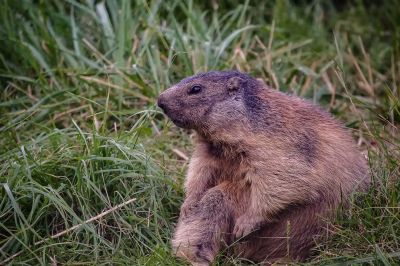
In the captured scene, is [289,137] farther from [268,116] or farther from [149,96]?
[149,96]

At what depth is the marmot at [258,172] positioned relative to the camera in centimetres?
492

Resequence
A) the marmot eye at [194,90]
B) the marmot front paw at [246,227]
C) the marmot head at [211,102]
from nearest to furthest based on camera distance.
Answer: the marmot front paw at [246,227] < the marmot head at [211,102] < the marmot eye at [194,90]

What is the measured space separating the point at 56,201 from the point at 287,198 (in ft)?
4.76

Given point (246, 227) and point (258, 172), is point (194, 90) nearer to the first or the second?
point (258, 172)

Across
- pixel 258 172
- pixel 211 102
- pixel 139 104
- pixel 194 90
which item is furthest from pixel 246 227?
pixel 139 104

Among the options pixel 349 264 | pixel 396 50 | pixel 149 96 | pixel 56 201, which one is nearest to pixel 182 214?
pixel 56 201

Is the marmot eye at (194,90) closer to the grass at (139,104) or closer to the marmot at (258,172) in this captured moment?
the marmot at (258,172)

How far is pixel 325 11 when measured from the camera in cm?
885

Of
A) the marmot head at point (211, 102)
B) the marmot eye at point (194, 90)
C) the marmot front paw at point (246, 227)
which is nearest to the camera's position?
the marmot front paw at point (246, 227)

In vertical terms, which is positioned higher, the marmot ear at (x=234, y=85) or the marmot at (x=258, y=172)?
the marmot ear at (x=234, y=85)

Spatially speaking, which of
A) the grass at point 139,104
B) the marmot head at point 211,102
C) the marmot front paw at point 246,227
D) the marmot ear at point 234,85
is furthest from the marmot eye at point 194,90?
the marmot front paw at point 246,227

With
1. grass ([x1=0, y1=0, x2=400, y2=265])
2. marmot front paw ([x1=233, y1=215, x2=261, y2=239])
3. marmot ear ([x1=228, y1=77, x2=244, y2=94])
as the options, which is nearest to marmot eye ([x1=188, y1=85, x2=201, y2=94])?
marmot ear ([x1=228, y1=77, x2=244, y2=94])

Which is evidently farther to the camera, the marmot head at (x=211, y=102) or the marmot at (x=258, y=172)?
the marmot head at (x=211, y=102)

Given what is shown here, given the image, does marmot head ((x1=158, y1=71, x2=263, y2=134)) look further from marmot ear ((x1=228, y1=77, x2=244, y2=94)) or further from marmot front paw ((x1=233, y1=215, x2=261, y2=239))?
marmot front paw ((x1=233, y1=215, x2=261, y2=239))
